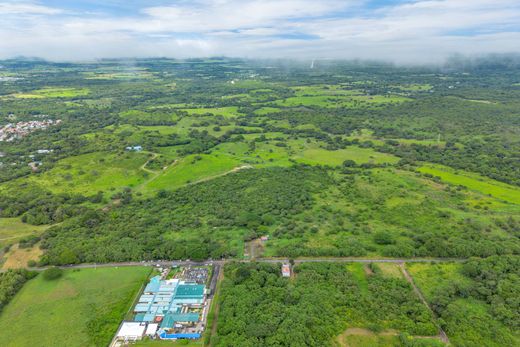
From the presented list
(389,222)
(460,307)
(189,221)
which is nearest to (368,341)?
(460,307)

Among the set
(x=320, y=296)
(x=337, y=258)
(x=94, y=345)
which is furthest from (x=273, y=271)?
(x=94, y=345)

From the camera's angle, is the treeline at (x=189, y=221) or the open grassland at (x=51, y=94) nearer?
the treeline at (x=189, y=221)

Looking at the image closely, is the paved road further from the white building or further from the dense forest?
the white building

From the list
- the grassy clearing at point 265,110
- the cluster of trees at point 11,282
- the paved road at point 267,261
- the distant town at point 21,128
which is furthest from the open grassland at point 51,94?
the paved road at point 267,261

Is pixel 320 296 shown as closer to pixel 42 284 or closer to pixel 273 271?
pixel 273 271

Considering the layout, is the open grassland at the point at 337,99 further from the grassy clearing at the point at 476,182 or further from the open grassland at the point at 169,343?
the open grassland at the point at 169,343

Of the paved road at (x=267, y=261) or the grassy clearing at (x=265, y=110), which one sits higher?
the grassy clearing at (x=265, y=110)
